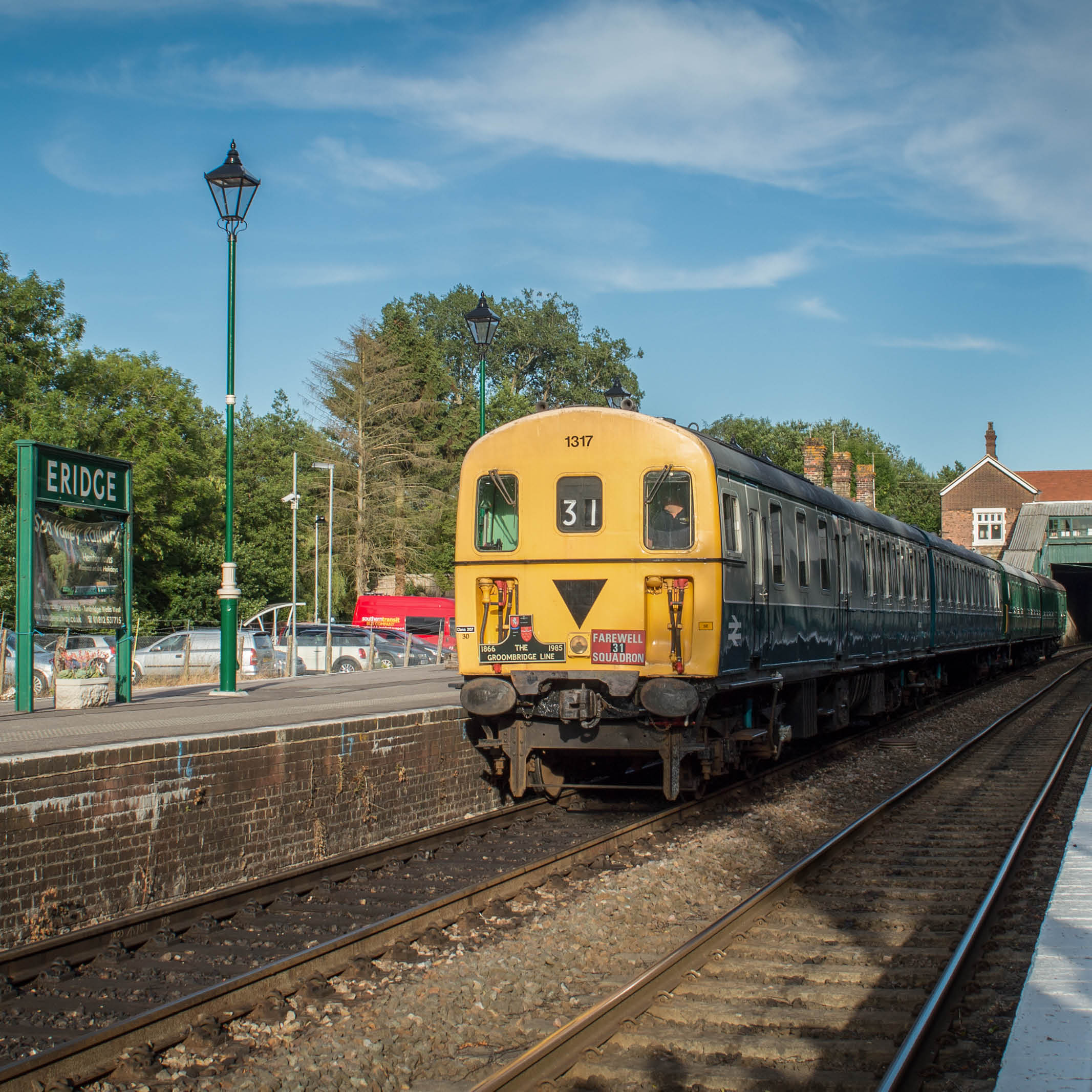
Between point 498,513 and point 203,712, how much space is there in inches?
188

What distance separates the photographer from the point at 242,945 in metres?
7.08

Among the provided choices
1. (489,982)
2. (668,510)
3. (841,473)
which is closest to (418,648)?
(841,473)

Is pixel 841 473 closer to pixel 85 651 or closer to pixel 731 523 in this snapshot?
pixel 85 651

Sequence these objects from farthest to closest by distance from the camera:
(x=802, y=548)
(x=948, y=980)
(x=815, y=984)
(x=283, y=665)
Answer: (x=283, y=665) → (x=802, y=548) → (x=815, y=984) → (x=948, y=980)

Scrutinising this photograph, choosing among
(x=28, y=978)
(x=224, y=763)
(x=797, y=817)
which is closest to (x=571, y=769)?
(x=797, y=817)

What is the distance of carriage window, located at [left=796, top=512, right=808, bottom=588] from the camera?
13273mm

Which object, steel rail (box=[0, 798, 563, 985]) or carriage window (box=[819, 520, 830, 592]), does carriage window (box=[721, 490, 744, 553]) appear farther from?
carriage window (box=[819, 520, 830, 592])

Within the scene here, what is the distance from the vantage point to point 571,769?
1298cm

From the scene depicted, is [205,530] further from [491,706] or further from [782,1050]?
[782,1050]

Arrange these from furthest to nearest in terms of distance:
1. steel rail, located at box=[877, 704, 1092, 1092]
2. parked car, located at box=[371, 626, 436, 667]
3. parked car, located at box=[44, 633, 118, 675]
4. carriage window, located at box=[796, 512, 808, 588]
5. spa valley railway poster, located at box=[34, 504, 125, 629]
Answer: parked car, located at box=[371, 626, 436, 667] < parked car, located at box=[44, 633, 118, 675] < spa valley railway poster, located at box=[34, 504, 125, 629] < carriage window, located at box=[796, 512, 808, 588] < steel rail, located at box=[877, 704, 1092, 1092]

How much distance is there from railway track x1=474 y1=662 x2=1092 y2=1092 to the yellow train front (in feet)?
6.26

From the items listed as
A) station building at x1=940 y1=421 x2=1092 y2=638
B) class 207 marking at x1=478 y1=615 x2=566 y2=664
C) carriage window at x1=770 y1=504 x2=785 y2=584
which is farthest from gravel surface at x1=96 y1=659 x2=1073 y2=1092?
station building at x1=940 y1=421 x2=1092 y2=638

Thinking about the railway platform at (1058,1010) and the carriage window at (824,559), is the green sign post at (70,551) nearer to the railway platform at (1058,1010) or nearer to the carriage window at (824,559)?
the carriage window at (824,559)

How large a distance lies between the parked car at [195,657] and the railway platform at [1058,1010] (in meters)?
22.0
